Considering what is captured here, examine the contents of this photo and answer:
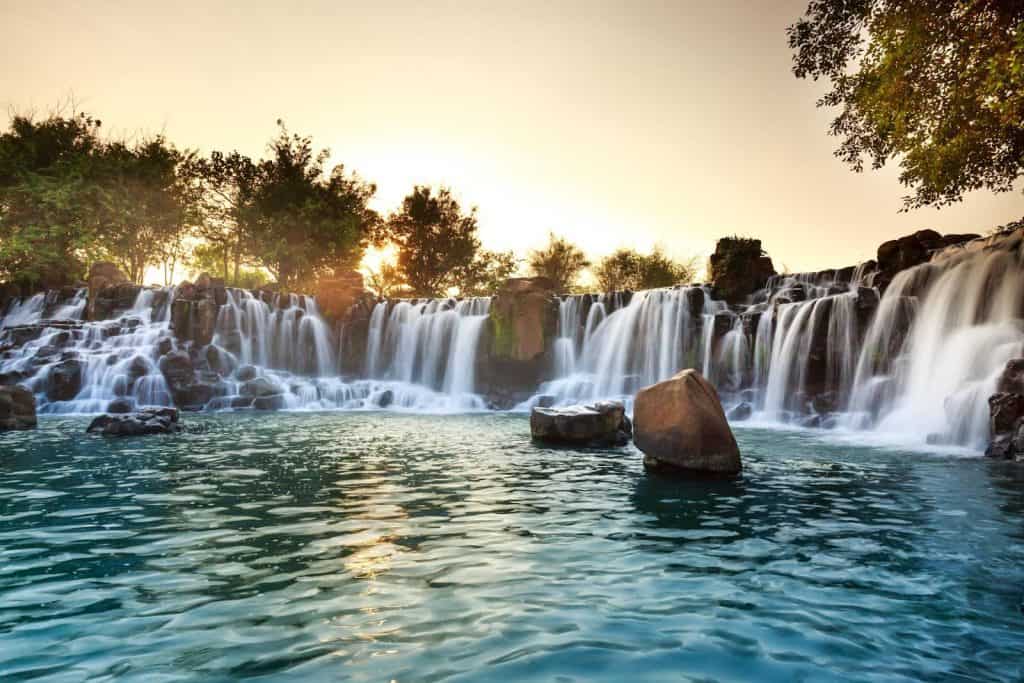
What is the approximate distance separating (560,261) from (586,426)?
164 feet

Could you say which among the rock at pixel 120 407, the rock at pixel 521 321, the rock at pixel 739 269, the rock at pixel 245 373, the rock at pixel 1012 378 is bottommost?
the rock at pixel 120 407

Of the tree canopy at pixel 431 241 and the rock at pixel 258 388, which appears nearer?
the rock at pixel 258 388

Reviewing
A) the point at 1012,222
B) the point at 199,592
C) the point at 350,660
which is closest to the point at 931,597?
the point at 350,660

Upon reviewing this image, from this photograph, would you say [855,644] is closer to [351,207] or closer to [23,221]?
[351,207]

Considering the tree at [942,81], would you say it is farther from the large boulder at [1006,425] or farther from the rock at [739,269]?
the rock at [739,269]

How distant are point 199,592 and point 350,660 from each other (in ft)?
6.43

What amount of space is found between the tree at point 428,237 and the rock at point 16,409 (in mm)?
43950

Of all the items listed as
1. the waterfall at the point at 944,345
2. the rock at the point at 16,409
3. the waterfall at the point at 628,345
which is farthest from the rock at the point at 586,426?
the rock at the point at 16,409

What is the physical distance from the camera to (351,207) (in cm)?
5875

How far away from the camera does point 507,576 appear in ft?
17.7

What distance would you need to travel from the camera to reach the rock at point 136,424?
664 inches

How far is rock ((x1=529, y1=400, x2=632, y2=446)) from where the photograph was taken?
15477 millimetres

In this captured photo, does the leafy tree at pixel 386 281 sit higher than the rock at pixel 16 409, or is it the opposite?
the leafy tree at pixel 386 281

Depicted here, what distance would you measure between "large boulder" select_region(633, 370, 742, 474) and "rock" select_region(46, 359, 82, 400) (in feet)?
96.7
